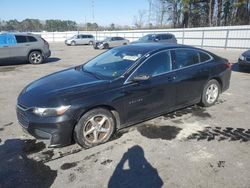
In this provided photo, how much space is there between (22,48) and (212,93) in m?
10.5

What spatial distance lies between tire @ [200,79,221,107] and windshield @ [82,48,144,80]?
2009mm

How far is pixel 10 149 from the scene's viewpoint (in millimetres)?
3938

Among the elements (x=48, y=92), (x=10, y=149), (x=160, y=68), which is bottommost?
(x=10, y=149)

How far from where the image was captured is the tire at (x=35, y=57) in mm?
13298

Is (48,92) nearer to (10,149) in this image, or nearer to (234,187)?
(10,149)

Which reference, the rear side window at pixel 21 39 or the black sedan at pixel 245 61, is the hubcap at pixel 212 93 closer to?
the black sedan at pixel 245 61

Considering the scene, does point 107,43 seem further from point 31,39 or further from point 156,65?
point 156,65

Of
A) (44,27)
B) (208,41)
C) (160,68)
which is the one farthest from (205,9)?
(44,27)

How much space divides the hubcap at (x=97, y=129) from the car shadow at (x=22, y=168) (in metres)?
0.79

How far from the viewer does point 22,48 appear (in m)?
12.8

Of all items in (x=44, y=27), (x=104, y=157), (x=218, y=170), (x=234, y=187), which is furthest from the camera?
(x=44, y=27)

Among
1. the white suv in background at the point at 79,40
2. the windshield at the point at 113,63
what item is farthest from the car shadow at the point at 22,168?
the white suv in background at the point at 79,40

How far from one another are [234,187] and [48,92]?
9.71ft

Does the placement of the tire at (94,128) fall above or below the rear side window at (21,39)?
below
